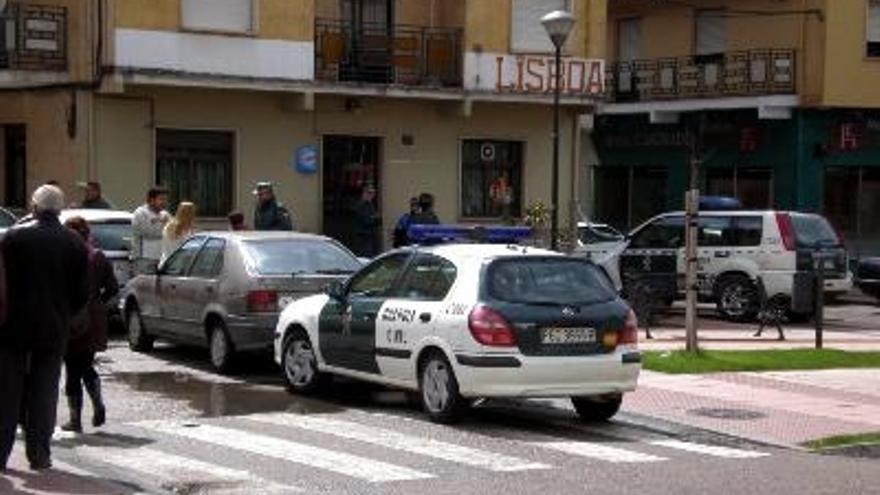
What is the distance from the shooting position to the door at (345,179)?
1069 inches

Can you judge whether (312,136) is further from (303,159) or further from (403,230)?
(403,230)

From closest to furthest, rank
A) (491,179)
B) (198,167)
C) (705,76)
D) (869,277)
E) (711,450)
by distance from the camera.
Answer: (711,450)
(198,167)
(491,179)
(869,277)
(705,76)

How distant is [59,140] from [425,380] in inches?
560

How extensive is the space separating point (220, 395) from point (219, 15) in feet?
39.7

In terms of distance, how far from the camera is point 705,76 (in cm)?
3672

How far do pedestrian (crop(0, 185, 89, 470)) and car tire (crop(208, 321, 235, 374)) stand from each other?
18.3 ft

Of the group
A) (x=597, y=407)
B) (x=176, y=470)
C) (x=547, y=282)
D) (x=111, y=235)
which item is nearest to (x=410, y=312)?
(x=547, y=282)

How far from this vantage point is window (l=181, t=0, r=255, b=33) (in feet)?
81.8

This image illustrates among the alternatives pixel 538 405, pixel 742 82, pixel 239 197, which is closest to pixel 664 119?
pixel 742 82

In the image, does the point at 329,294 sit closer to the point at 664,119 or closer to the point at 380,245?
the point at 380,245

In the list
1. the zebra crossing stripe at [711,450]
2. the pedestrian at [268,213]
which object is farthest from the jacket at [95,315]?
the pedestrian at [268,213]

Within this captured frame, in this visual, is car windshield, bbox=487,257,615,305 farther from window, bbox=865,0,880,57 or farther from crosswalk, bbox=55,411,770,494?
window, bbox=865,0,880,57

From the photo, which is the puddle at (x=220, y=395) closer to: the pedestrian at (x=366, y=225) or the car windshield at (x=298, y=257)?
the car windshield at (x=298, y=257)

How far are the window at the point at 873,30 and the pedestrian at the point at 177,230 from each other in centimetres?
2038
